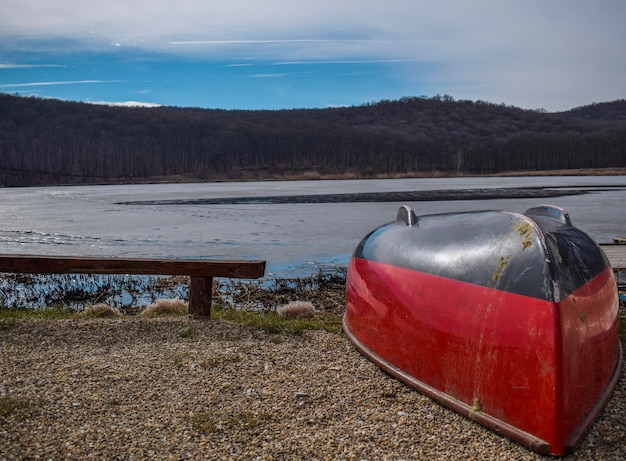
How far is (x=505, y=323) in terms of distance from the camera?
3.56m

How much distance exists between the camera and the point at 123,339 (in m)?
5.52

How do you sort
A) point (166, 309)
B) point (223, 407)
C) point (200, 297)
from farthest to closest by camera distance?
point (166, 309)
point (200, 297)
point (223, 407)

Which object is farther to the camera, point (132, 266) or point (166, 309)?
point (166, 309)

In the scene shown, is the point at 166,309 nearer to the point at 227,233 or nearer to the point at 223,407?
the point at 223,407

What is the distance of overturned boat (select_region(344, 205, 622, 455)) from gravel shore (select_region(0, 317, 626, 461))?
153 millimetres

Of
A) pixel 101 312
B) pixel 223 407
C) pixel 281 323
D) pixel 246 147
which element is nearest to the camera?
pixel 223 407

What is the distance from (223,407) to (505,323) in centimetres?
195

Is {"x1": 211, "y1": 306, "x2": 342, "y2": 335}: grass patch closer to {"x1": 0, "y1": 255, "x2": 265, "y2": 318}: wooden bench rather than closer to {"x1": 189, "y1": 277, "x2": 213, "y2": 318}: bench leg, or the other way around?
{"x1": 189, "y1": 277, "x2": 213, "y2": 318}: bench leg

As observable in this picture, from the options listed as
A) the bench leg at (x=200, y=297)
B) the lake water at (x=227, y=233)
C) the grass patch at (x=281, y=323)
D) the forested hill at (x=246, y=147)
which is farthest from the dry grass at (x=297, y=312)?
the forested hill at (x=246, y=147)

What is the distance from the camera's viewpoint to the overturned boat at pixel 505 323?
11.1 feet

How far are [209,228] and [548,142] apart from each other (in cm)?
10748

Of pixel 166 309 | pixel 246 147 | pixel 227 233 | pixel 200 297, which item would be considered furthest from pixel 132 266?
pixel 246 147

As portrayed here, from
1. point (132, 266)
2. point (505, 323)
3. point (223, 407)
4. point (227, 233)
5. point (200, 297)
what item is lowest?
point (227, 233)

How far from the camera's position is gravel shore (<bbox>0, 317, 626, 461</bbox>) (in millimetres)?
3439
